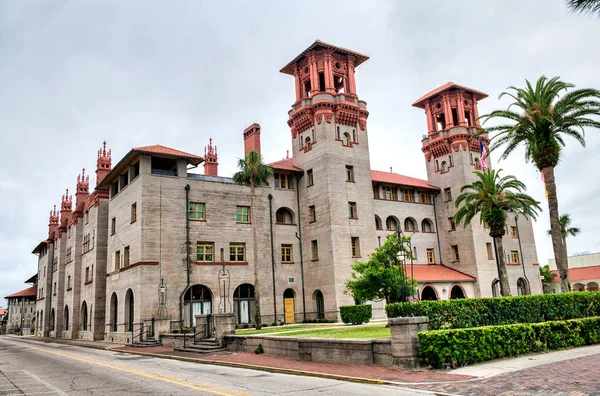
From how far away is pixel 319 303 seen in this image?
39.4 metres

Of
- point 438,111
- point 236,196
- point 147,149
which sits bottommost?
point 236,196

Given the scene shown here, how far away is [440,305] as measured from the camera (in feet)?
53.3

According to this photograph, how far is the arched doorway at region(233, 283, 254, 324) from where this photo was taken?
1463 inches

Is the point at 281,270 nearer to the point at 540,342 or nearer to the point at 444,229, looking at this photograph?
the point at 444,229

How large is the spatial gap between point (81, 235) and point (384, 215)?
3160 cm

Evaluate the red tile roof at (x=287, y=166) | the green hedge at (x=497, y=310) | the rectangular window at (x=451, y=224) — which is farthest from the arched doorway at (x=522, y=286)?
the green hedge at (x=497, y=310)

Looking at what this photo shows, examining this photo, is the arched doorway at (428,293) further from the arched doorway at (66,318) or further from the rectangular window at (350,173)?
the arched doorway at (66,318)

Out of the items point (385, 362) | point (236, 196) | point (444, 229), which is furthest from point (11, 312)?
point (385, 362)

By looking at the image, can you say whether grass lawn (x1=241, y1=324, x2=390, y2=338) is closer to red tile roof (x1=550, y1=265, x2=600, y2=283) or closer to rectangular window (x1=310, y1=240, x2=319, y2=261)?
rectangular window (x1=310, y1=240, x2=319, y2=261)

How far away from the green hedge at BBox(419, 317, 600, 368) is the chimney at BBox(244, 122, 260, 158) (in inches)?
1136

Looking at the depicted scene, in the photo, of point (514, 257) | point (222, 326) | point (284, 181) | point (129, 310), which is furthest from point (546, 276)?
point (222, 326)

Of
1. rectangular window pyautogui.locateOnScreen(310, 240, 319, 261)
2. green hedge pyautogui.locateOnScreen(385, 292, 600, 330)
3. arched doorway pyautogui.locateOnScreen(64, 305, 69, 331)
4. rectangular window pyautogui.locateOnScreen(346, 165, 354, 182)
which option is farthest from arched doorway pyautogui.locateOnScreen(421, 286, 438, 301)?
arched doorway pyautogui.locateOnScreen(64, 305, 69, 331)

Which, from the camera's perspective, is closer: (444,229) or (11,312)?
(444,229)

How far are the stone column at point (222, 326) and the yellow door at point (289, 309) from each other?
46.8 ft
